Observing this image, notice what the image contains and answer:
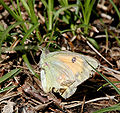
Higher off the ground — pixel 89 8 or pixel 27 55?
pixel 89 8

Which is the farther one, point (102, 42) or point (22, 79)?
point (102, 42)

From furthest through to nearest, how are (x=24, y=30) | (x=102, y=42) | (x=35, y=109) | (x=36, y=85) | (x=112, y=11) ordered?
(x=112, y=11) → (x=102, y=42) → (x=24, y=30) → (x=36, y=85) → (x=35, y=109)

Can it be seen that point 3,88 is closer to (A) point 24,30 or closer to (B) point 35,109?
(B) point 35,109

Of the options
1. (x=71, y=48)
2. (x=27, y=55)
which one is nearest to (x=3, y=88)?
(x=27, y=55)

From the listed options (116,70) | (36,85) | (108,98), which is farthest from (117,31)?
(36,85)

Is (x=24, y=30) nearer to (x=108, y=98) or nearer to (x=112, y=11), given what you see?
(x=108, y=98)

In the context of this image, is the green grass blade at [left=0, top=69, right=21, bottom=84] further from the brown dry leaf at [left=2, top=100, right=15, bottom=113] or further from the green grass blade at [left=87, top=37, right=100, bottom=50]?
the green grass blade at [left=87, top=37, right=100, bottom=50]

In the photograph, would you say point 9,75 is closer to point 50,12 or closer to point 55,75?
point 55,75

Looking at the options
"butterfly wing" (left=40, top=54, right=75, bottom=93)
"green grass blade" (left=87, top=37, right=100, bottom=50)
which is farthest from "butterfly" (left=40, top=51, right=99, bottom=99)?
"green grass blade" (left=87, top=37, right=100, bottom=50)

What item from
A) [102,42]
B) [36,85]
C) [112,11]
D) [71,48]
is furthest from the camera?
[112,11]

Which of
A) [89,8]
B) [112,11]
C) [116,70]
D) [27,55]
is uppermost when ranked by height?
[89,8]
